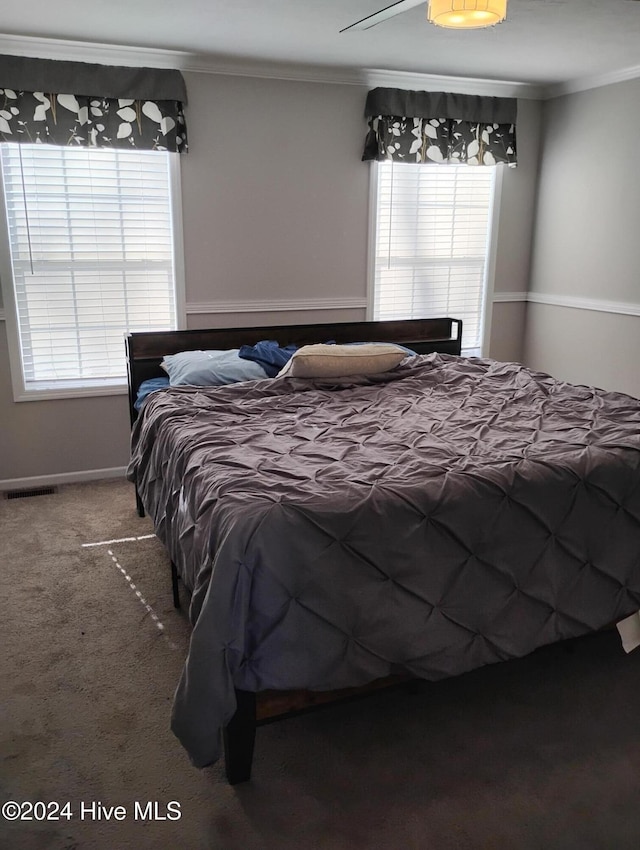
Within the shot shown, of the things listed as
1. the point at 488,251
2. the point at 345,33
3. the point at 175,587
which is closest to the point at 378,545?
the point at 175,587

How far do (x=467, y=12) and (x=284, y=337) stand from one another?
6.99 ft

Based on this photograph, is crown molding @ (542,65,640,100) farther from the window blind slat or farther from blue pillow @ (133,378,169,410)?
blue pillow @ (133,378,169,410)

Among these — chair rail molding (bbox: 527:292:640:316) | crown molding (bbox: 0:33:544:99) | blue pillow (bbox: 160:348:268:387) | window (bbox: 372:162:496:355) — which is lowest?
blue pillow (bbox: 160:348:268:387)

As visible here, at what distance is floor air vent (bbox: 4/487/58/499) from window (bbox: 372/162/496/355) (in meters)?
2.31

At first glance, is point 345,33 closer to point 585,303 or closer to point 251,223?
point 251,223

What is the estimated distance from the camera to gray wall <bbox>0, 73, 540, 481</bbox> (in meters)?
3.91

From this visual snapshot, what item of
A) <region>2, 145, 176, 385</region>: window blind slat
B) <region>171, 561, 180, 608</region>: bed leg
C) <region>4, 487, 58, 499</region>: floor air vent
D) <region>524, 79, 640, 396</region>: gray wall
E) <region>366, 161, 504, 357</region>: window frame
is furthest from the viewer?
<region>366, 161, 504, 357</region>: window frame

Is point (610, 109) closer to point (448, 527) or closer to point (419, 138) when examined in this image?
point (419, 138)

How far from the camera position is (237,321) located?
4211 mm

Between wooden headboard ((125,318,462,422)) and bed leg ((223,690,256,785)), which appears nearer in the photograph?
bed leg ((223,690,256,785))

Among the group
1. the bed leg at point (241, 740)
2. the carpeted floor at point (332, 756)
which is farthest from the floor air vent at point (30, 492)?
the bed leg at point (241, 740)

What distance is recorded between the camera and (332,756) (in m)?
1.89

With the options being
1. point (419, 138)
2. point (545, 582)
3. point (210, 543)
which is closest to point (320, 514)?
point (210, 543)

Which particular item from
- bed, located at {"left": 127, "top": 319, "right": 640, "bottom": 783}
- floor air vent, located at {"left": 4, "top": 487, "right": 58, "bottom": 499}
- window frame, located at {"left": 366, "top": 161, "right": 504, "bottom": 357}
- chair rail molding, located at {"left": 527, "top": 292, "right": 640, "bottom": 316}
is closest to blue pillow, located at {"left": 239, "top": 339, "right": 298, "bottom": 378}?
bed, located at {"left": 127, "top": 319, "right": 640, "bottom": 783}
